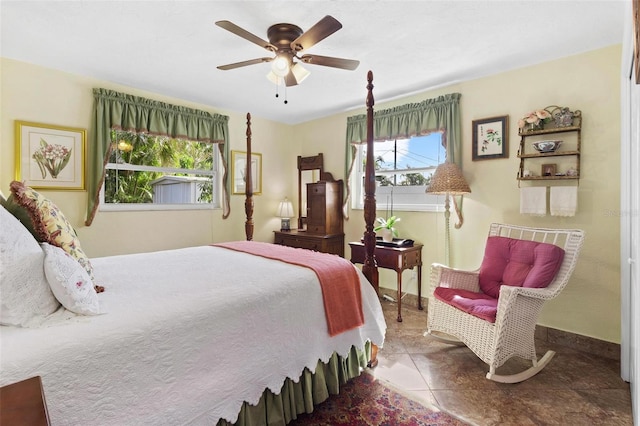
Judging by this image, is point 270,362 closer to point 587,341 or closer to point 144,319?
point 144,319

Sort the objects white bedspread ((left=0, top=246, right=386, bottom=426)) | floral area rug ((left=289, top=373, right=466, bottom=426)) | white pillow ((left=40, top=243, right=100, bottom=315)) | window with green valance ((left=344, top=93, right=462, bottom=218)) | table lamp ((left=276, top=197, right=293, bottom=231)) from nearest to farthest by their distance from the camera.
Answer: white bedspread ((left=0, top=246, right=386, bottom=426)) < white pillow ((left=40, top=243, right=100, bottom=315)) < floral area rug ((left=289, top=373, right=466, bottom=426)) < window with green valance ((left=344, top=93, right=462, bottom=218)) < table lamp ((left=276, top=197, right=293, bottom=231))

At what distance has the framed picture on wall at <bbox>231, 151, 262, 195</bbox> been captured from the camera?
429 centimetres

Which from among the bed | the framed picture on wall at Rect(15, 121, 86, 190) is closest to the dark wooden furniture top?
the bed

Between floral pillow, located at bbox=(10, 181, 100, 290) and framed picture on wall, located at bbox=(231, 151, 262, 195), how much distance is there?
2.82 metres

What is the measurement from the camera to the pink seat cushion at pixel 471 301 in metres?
2.16

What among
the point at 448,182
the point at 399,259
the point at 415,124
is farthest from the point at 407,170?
the point at 399,259

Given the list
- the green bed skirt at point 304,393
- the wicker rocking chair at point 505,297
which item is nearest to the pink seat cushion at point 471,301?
the wicker rocking chair at point 505,297

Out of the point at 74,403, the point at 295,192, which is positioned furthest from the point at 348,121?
the point at 74,403

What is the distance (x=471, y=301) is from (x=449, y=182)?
117 centimetres

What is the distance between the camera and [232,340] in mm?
1425

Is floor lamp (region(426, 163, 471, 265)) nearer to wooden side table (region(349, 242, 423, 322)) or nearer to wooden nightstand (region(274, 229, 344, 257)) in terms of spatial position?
wooden side table (region(349, 242, 423, 322))

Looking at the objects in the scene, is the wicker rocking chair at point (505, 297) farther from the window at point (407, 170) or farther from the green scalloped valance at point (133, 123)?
the green scalloped valance at point (133, 123)

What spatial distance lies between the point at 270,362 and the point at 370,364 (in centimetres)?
108

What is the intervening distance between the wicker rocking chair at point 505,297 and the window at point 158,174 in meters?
2.98
